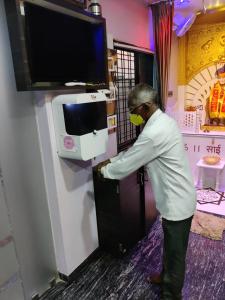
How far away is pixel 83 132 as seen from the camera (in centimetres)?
160

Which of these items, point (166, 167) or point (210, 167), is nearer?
point (166, 167)

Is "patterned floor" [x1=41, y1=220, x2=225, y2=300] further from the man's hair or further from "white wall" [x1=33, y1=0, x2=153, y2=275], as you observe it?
the man's hair

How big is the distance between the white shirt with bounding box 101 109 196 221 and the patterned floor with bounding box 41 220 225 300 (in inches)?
28.1

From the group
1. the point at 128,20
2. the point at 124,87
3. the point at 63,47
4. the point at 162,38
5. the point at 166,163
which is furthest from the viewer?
the point at 162,38

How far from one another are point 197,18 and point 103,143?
2.66 m

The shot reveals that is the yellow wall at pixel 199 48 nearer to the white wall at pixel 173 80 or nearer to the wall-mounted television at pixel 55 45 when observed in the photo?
the white wall at pixel 173 80

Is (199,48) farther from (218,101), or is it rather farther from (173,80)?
(218,101)

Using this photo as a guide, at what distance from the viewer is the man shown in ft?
4.77

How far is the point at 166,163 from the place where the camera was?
57.9 inches

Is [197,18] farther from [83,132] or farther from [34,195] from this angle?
[34,195]

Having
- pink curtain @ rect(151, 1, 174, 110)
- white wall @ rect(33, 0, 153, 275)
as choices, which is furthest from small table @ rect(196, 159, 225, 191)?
white wall @ rect(33, 0, 153, 275)

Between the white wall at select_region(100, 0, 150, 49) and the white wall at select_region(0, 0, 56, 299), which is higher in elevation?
the white wall at select_region(100, 0, 150, 49)

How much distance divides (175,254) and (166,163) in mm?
611

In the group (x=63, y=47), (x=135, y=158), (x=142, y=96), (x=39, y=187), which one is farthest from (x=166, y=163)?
(x=63, y=47)
